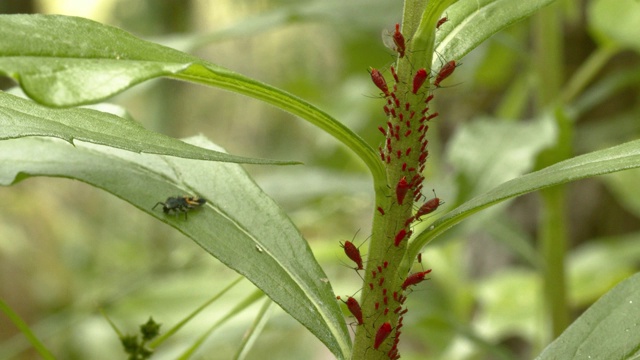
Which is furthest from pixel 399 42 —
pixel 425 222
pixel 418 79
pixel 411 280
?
pixel 425 222

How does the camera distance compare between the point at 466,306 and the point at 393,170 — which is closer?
the point at 393,170

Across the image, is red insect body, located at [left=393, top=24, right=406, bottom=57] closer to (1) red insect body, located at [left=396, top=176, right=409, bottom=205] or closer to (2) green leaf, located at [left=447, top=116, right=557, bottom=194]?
(1) red insect body, located at [left=396, top=176, right=409, bottom=205]

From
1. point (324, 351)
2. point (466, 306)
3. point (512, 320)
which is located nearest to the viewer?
point (512, 320)

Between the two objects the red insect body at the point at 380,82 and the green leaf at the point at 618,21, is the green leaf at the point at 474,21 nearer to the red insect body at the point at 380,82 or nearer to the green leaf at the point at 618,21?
the red insect body at the point at 380,82

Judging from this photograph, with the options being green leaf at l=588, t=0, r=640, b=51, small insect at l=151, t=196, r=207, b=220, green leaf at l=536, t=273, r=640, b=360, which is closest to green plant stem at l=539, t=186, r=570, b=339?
green leaf at l=588, t=0, r=640, b=51

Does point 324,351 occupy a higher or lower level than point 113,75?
higher

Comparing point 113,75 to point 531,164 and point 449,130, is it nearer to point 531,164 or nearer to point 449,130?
point 531,164

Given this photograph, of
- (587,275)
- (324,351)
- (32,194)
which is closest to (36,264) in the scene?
(32,194)

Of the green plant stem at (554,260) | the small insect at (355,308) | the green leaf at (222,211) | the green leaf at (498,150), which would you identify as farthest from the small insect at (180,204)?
the green plant stem at (554,260)
